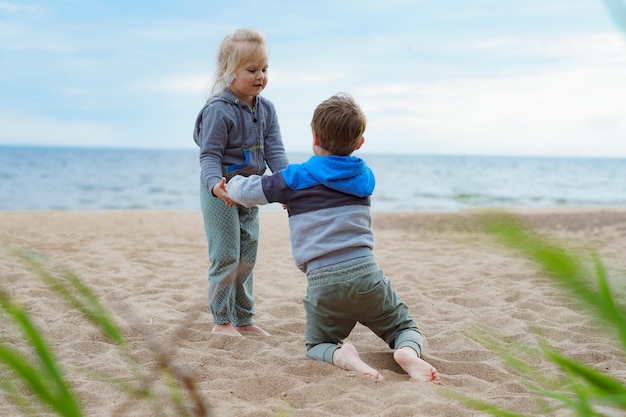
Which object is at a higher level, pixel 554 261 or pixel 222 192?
pixel 554 261

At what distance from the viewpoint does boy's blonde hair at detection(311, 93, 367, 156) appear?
3.13 meters

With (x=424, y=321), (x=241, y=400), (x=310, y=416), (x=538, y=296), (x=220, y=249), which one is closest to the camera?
(x=310, y=416)

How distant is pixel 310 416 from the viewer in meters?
2.59

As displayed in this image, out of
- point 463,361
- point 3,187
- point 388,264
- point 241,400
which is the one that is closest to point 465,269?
point 388,264

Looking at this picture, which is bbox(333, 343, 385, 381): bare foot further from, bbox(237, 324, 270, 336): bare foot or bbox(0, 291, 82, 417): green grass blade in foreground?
bbox(0, 291, 82, 417): green grass blade in foreground

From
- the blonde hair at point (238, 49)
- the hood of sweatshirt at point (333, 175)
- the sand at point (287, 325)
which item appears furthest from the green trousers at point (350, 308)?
the blonde hair at point (238, 49)

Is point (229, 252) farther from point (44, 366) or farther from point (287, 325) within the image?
point (44, 366)

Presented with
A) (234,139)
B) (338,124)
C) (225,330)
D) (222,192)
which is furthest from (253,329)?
(338,124)

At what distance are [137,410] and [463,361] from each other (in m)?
1.61

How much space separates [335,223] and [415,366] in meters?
0.72

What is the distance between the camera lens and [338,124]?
3.13m

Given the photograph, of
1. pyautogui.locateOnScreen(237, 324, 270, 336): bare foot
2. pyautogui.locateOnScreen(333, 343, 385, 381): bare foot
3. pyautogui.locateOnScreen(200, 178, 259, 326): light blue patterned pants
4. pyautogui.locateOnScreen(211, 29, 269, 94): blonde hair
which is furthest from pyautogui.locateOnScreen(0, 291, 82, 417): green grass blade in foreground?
pyautogui.locateOnScreen(237, 324, 270, 336): bare foot

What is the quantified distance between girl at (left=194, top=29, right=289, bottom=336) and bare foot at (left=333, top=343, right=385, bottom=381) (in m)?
0.71

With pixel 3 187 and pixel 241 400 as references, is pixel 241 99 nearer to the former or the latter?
pixel 241 400
